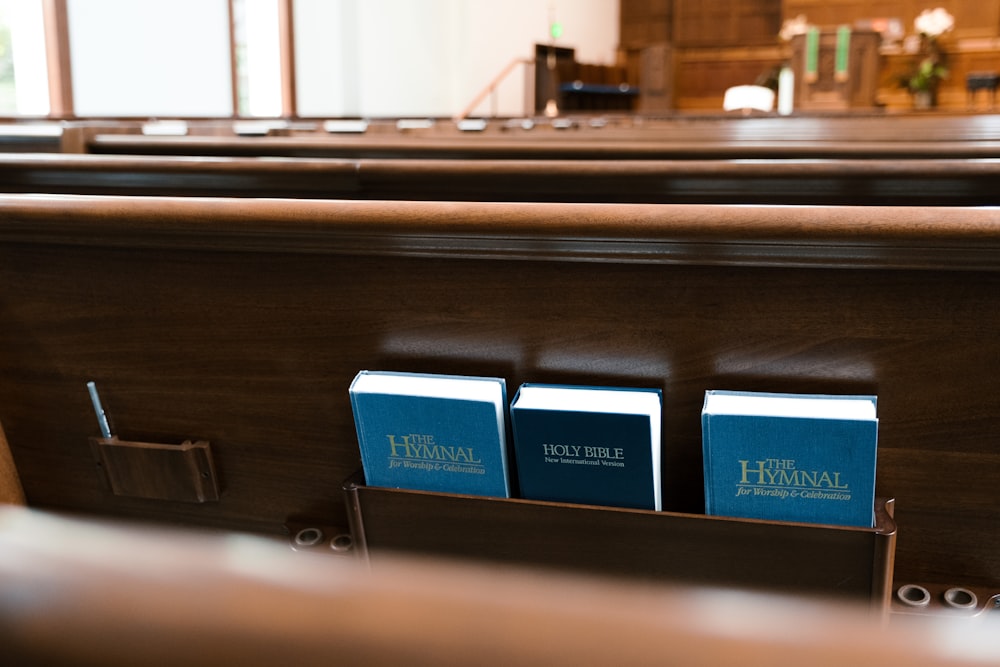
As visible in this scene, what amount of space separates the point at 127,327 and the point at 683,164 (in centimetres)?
56

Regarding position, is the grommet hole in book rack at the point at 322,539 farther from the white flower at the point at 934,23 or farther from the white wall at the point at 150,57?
the white flower at the point at 934,23

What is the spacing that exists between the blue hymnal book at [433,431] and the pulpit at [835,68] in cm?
788

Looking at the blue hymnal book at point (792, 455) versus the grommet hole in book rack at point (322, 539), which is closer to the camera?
the blue hymnal book at point (792, 455)

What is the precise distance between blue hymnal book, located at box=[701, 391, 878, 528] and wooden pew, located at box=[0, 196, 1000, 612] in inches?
1.7

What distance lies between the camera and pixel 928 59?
8836 mm

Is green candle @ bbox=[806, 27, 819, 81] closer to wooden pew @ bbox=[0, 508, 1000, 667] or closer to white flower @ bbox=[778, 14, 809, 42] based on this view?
white flower @ bbox=[778, 14, 809, 42]

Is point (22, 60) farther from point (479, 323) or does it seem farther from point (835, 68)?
point (835, 68)

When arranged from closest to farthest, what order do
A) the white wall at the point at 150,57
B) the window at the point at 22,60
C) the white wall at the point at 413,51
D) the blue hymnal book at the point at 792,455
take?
the blue hymnal book at the point at 792,455, the window at the point at 22,60, the white wall at the point at 150,57, the white wall at the point at 413,51

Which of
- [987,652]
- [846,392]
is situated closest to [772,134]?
[846,392]

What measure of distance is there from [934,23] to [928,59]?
1.30 feet

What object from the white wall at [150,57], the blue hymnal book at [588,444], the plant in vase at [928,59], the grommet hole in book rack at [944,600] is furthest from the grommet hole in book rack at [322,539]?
the plant in vase at [928,59]

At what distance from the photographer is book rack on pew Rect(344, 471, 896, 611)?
64 centimetres

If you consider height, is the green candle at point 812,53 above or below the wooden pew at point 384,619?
above

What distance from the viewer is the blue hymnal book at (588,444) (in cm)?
65
